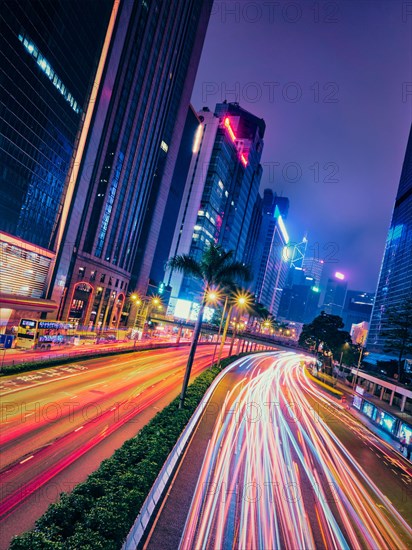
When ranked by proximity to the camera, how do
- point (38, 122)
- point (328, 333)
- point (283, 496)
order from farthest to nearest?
point (328, 333)
point (38, 122)
point (283, 496)

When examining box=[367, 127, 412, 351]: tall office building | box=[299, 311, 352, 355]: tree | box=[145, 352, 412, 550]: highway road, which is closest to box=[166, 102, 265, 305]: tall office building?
box=[299, 311, 352, 355]: tree

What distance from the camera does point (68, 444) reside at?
16828 mm

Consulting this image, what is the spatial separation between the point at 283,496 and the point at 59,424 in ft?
43.0

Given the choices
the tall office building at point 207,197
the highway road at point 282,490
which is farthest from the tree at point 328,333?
the highway road at point 282,490

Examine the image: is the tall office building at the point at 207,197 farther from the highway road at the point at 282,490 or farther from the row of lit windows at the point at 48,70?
the highway road at the point at 282,490

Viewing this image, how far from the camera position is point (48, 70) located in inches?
1845

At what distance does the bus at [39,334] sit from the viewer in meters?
38.3

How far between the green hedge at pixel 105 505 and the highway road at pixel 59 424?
178 cm

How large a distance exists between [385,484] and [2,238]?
48503 millimetres

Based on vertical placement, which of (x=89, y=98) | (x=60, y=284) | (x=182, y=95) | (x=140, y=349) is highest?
(x=182, y=95)

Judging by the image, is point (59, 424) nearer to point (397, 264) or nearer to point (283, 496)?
point (283, 496)

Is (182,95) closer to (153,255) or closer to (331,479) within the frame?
(153,255)

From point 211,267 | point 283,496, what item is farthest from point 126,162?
point 283,496

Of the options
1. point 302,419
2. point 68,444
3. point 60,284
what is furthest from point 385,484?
point 60,284
